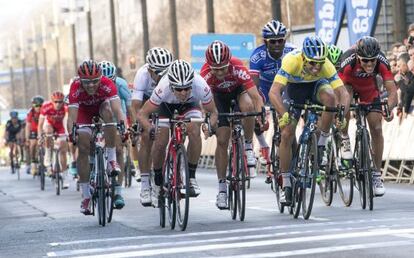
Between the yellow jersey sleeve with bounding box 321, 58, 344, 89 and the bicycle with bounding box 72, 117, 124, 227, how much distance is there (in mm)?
2370

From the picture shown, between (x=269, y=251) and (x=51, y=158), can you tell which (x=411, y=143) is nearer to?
(x=51, y=158)

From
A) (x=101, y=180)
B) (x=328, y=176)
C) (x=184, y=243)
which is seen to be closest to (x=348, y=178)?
(x=328, y=176)

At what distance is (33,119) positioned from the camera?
103 feet

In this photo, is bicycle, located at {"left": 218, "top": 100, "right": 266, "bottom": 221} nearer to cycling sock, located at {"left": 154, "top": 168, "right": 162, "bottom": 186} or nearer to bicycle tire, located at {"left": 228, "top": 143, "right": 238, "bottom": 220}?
bicycle tire, located at {"left": 228, "top": 143, "right": 238, "bottom": 220}

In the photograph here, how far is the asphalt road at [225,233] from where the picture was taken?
11102mm

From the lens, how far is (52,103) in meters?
27.0

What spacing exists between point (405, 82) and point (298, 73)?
838 cm

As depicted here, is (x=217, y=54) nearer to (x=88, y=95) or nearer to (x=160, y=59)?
(x=160, y=59)

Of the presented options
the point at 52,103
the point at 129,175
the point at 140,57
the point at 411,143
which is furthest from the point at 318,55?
the point at 140,57

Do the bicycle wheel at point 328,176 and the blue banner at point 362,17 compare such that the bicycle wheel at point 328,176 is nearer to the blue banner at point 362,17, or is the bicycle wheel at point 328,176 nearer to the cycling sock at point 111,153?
the cycling sock at point 111,153

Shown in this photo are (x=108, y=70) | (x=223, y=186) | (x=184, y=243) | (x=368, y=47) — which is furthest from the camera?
(x=108, y=70)

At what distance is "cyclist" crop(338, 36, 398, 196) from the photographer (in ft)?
50.0

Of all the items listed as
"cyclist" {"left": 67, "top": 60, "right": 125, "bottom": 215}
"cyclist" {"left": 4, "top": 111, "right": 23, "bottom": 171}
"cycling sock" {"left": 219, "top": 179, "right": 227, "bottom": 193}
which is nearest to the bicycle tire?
"cycling sock" {"left": 219, "top": 179, "right": 227, "bottom": 193}

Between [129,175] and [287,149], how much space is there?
10804 mm
